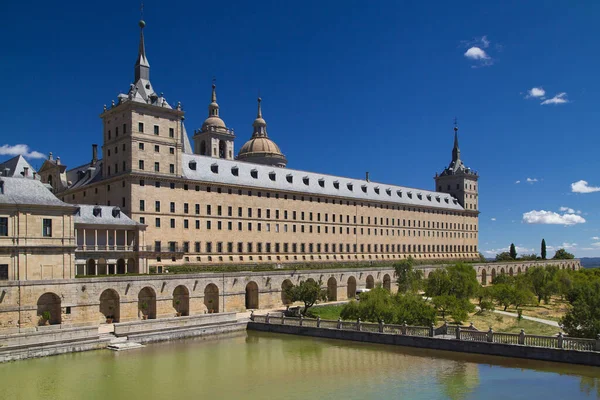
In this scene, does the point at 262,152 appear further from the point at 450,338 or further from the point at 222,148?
the point at 450,338

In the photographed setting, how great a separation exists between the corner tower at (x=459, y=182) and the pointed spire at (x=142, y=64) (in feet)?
241

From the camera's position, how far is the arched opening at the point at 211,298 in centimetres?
5211

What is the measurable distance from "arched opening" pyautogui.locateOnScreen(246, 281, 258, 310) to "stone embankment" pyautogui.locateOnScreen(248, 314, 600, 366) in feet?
24.1

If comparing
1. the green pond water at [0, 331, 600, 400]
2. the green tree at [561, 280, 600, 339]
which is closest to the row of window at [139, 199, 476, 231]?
the green pond water at [0, 331, 600, 400]

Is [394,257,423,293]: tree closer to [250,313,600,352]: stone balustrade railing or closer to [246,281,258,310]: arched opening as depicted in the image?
[246,281,258,310]: arched opening

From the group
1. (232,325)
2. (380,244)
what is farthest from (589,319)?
(380,244)

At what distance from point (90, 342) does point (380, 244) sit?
60.9 metres

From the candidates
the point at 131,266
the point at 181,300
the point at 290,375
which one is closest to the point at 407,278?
the point at 181,300

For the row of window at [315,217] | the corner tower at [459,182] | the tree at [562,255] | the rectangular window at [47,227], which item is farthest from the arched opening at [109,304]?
the tree at [562,255]

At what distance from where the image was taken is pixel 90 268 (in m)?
52.2

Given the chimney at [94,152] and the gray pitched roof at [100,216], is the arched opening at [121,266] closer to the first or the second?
the gray pitched roof at [100,216]

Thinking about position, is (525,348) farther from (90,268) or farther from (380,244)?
(380,244)

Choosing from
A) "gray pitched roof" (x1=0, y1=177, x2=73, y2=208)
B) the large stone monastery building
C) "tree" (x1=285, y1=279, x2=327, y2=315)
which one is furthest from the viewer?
the large stone monastery building

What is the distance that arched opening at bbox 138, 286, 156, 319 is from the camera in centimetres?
4656
